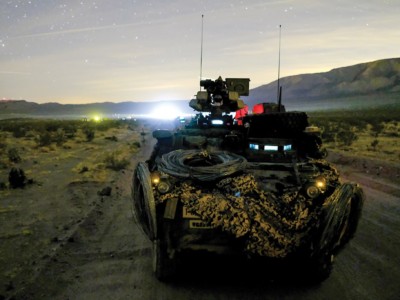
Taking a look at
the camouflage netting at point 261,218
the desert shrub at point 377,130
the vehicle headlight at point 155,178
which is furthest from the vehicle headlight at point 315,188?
the desert shrub at point 377,130

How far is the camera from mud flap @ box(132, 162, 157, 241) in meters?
5.35

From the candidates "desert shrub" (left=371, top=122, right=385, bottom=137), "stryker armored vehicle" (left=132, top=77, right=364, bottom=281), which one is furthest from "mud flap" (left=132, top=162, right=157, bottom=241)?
"desert shrub" (left=371, top=122, right=385, bottom=137)

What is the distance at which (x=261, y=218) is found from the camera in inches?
208

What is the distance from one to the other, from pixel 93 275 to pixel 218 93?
5.99 m

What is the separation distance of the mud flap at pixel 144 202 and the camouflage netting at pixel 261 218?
1.65 feet

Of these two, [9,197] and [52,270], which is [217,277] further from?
[9,197]

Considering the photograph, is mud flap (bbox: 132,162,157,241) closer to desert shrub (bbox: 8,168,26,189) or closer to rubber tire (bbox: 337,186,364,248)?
rubber tire (bbox: 337,186,364,248)

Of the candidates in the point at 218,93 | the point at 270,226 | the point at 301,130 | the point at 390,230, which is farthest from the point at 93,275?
the point at 390,230

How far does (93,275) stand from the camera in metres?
6.16

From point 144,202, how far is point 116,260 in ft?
5.97

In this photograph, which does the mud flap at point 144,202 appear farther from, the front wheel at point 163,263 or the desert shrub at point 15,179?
the desert shrub at point 15,179

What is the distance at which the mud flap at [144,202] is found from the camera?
17.6ft

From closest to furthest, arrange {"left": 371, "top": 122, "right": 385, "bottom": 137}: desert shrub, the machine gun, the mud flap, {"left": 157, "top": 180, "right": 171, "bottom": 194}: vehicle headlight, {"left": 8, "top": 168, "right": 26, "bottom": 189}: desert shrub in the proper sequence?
the mud flap → {"left": 157, "top": 180, "right": 171, "bottom": 194}: vehicle headlight → the machine gun → {"left": 8, "top": 168, "right": 26, "bottom": 189}: desert shrub → {"left": 371, "top": 122, "right": 385, "bottom": 137}: desert shrub

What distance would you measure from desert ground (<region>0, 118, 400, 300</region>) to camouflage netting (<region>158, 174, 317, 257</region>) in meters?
0.77
